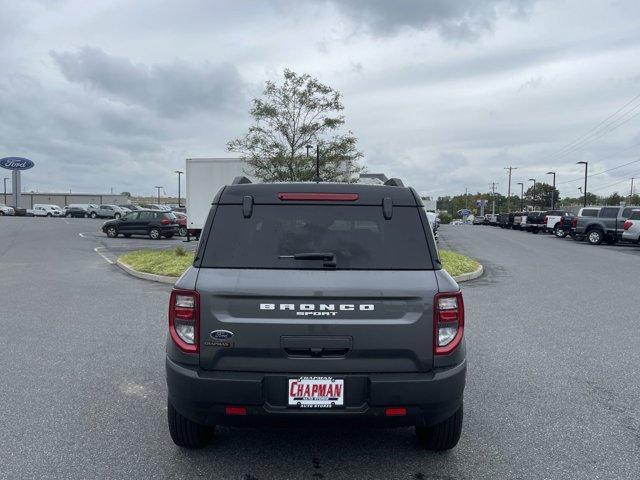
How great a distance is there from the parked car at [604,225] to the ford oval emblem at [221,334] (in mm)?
28833

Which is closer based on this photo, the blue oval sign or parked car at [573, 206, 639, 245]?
parked car at [573, 206, 639, 245]

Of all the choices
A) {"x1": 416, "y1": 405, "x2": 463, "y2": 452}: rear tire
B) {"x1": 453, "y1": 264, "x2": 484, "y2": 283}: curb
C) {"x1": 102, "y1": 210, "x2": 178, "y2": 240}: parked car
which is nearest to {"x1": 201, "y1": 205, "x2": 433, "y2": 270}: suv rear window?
{"x1": 416, "y1": 405, "x2": 463, "y2": 452}: rear tire

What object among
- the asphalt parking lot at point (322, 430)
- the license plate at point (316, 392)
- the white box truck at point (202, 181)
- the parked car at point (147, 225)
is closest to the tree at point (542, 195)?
the parked car at point (147, 225)

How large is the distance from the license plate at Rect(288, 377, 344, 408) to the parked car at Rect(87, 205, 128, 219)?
194 feet

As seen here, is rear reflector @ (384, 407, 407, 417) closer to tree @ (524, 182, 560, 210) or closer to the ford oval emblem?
the ford oval emblem

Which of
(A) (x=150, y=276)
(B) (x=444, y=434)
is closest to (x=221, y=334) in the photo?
(B) (x=444, y=434)

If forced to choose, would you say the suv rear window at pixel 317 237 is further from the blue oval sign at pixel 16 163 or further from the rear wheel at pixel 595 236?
the blue oval sign at pixel 16 163

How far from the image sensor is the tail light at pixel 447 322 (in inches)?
125

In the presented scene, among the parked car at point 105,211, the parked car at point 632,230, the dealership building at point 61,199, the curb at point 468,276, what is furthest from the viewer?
the dealership building at point 61,199

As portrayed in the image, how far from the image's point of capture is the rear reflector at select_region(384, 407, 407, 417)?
3138 mm

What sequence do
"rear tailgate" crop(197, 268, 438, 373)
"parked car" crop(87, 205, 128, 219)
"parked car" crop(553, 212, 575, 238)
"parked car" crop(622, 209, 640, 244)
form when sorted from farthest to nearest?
1. "parked car" crop(87, 205, 128, 219)
2. "parked car" crop(553, 212, 575, 238)
3. "parked car" crop(622, 209, 640, 244)
4. "rear tailgate" crop(197, 268, 438, 373)

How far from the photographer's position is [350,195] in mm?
3441

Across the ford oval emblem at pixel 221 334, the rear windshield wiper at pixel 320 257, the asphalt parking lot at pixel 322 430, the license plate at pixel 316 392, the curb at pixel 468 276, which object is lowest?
the curb at pixel 468 276

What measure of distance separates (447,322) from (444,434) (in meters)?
0.91
